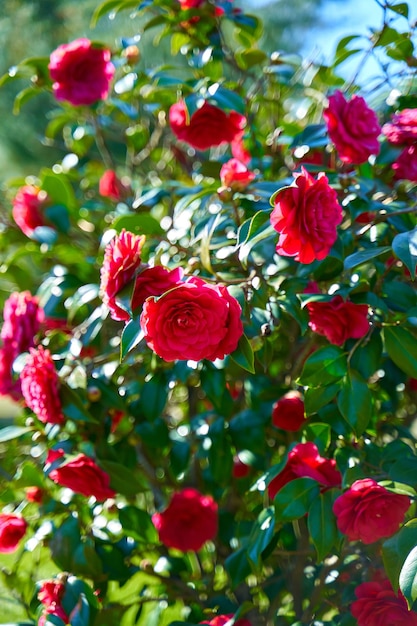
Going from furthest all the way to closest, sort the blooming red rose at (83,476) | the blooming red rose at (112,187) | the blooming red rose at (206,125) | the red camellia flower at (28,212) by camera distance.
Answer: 1. the blooming red rose at (112,187)
2. the red camellia flower at (28,212)
3. the blooming red rose at (206,125)
4. the blooming red rose at (83,476)

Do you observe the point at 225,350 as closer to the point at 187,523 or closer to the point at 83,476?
the point at 83,476

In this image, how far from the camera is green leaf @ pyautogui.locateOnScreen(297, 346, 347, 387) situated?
1039 mm

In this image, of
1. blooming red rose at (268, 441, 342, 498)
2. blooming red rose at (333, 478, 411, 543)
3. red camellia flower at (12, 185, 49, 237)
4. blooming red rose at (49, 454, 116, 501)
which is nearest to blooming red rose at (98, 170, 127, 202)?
red camellia flower at (12, 185, 49, 237)

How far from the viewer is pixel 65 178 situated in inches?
71.3

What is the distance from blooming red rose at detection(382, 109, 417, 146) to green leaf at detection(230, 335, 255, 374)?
472 millimetres

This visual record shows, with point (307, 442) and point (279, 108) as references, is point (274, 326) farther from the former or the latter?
point (279, 108)

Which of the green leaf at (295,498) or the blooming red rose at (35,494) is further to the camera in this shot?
the blooming red rose at (35,494)

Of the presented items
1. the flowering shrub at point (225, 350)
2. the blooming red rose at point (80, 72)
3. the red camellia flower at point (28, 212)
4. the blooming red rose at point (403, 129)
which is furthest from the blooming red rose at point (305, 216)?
the red camellia flower at point (28, 212)

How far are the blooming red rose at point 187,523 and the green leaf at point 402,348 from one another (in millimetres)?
522

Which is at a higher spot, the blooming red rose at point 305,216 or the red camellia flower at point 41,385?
the blooming red rose at point 305,216

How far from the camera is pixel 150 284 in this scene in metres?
0.97

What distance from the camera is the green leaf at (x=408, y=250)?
903mm

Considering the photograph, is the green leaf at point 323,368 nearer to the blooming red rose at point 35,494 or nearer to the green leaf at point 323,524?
the green leaf at point 323,524

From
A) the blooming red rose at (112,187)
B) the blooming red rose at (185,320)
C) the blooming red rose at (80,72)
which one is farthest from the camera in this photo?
the blooming red rose at (112,187)
